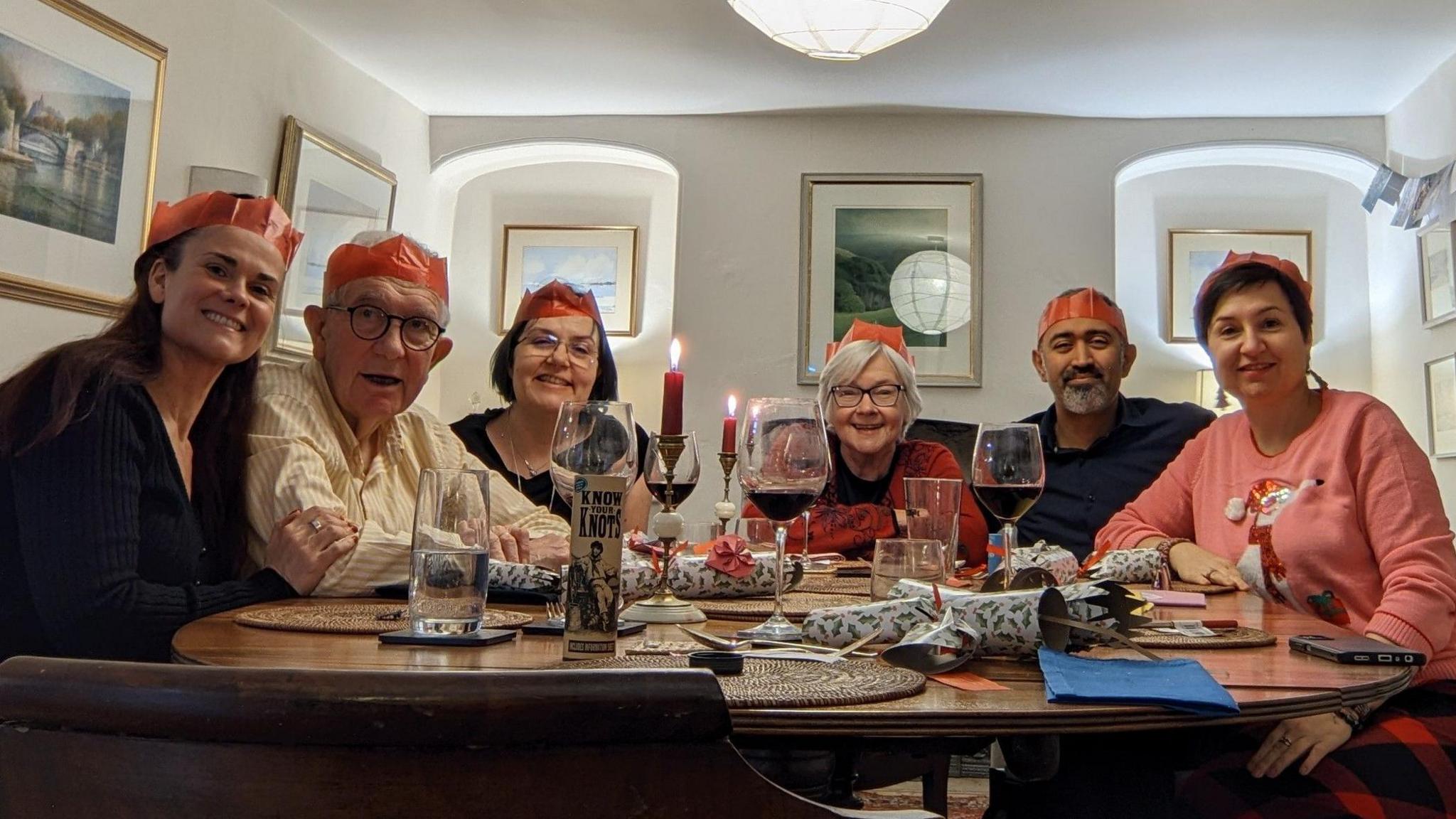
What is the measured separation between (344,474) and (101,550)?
20.1 inches

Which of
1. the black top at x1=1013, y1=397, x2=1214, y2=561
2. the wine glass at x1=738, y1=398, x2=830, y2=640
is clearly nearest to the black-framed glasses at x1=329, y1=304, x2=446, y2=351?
the wine glass at x1=738, y1=398, x2=830, y2=640

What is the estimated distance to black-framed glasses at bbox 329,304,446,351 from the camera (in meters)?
2.04

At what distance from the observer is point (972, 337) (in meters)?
5.50

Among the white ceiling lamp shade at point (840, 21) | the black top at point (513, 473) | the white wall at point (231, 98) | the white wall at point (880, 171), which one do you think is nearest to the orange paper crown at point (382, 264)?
the black top at point (513, 473)

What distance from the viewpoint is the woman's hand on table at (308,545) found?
5.05ft

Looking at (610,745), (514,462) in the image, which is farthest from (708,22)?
(610,745)

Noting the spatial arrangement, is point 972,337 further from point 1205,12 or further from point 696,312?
point 1205,12

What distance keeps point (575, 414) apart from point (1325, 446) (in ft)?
4.75

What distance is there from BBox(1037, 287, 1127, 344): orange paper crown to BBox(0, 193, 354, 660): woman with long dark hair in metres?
2.25

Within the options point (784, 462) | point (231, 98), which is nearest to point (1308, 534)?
point (784, 462)

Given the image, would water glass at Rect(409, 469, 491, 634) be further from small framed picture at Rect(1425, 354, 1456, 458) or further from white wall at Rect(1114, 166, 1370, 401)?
white wall at Rect(1114, 166, 1370, 401)

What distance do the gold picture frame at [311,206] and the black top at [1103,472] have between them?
2.87 meters

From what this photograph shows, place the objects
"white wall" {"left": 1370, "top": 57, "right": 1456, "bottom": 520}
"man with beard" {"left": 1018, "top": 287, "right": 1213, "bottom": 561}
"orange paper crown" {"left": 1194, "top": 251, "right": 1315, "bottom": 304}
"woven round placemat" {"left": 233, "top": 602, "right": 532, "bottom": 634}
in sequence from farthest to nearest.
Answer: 1. "white wall" {"left": 1370, "top": 57, "right": 1456, "bottom": 520}
2. "man with beard" {"left": 1018, "top": 287, "right": 1213, "bottom": 561}
3. "orange paper crown" {"left": 1194, "top": 251, "right": 1315, "bottom": 304}
4. "woven round placemat" {"left": 233, "top": 602, "right": 532, "bottom": 634}

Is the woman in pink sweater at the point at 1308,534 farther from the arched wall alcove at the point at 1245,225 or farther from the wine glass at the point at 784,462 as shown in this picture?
the arched wall alcove at the point at 1245,225
